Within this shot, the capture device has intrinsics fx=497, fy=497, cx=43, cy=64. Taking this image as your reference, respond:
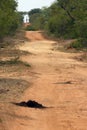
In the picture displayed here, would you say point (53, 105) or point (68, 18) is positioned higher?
point (53, 105)

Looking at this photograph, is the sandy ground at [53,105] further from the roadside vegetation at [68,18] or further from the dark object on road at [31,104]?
the roadside vegetation at [68,18]

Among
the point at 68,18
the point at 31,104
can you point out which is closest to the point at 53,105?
the point at 31,104

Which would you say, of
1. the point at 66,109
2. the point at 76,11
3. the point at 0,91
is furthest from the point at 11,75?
the point at 76,11

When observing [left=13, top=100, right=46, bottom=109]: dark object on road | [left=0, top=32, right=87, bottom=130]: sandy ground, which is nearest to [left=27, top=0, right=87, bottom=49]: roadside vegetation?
[left=0, top=32, right=87, bottom=130]: sandy ground

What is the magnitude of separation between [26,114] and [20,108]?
0.73 metres

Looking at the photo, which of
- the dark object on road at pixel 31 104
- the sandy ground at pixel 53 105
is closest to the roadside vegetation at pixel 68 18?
the sandy ground at pixel 53 105

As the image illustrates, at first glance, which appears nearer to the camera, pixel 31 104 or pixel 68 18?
pixel 31 104

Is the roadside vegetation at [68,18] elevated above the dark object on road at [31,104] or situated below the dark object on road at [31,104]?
below

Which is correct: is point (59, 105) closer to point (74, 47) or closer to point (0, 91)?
point (0, 91)

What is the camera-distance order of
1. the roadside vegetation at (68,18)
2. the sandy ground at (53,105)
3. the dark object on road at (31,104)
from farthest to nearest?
the roadside vegetation at (68,18) → the dark object on road at (31,104) → the sandy ground at (53,105)

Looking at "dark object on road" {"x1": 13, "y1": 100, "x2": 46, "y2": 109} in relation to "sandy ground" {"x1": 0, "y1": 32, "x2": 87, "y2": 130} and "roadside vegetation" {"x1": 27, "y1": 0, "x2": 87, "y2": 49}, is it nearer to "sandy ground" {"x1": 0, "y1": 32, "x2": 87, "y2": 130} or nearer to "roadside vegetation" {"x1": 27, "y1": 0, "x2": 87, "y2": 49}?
"sandy ground" {"x1": 0, "y1": 32, "x2": 87, "y2": 130}

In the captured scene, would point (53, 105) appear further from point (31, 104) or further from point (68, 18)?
point (68, 18)

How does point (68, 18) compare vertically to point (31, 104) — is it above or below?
below

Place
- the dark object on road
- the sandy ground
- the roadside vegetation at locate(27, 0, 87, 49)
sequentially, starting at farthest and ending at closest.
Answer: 1. the roadside vegetation at locate(27, 0, 87, 49)
2. the dark object on road
3. the sandy ground
